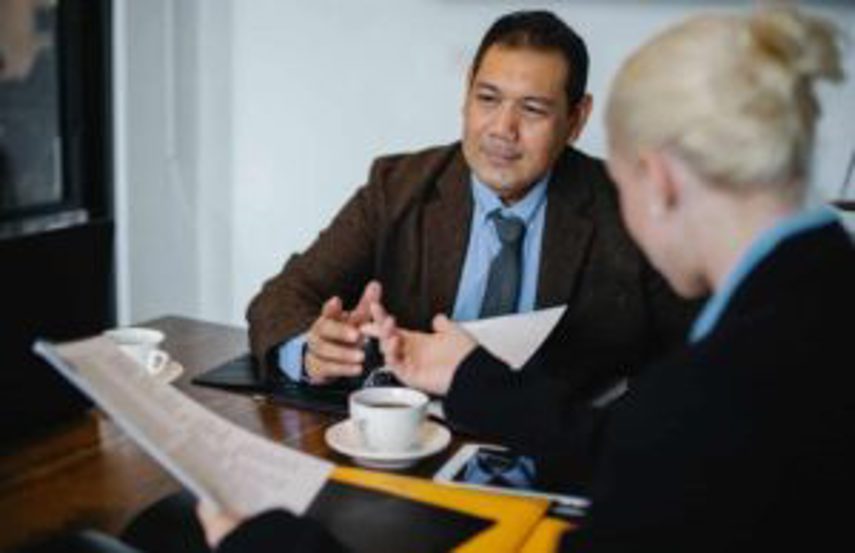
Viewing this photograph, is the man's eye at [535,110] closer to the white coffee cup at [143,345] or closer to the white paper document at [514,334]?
the white paper document at [514,334]

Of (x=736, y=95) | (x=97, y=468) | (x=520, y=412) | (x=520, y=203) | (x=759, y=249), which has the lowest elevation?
(x=97, y=468)

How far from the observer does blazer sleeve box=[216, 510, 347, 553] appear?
878 mm

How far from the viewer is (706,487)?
2.52 feet

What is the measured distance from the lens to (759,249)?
2.80 ft

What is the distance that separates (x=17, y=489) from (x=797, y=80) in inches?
37.3

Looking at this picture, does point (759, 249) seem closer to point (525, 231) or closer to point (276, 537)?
point (276, 537)

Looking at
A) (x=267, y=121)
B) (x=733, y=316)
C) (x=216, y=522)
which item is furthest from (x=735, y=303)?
(x=267, y=121)

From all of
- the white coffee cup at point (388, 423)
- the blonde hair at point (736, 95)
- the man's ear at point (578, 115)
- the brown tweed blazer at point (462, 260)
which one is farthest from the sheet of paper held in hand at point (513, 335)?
the man's ear at point (578, 115)

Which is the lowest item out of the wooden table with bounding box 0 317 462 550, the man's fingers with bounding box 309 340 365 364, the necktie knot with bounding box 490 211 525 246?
the wooden table with bounding box 0 317 462 550

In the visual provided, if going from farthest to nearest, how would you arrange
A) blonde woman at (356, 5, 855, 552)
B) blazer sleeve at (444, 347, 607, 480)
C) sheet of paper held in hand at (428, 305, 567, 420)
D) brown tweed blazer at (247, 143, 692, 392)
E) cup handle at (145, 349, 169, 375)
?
brown tweed blazer at (247, 143, 692, 392) → cup handle at (145, 349, 169, 375) → sheet of paper held in hand at (428, 305, 567, 420) → blazer sleeve at (444, 347, 607, 480) → blonde woman at (356, 5, 855, 552)

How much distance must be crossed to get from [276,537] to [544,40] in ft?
4.11

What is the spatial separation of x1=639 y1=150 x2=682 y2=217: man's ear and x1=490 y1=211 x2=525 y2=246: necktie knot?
95 cm

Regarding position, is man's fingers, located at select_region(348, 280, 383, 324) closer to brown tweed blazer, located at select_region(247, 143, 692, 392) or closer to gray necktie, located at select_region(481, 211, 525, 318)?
brown tweed blazer, located at select_region(247, 143, 692, 392)

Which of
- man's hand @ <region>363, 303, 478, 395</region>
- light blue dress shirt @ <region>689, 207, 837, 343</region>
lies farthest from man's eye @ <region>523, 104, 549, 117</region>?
light blue dress shirt @ <region>689, 207, 837, 343</region>
